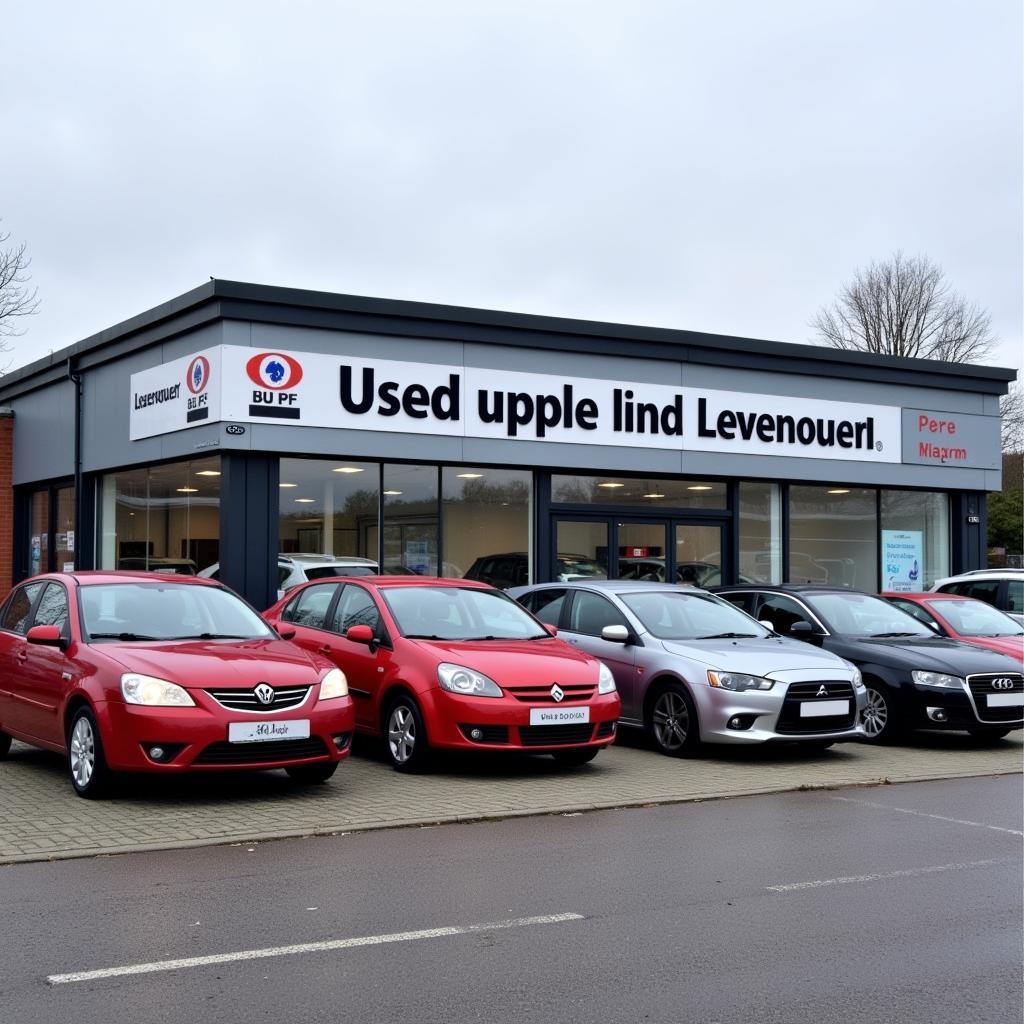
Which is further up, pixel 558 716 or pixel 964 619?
pixel 964 619

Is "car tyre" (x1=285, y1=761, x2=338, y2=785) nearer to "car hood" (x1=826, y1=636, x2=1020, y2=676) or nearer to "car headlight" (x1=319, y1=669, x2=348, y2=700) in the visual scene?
"car headlight" (x1=319, y1=669, x2=348, y2=700)

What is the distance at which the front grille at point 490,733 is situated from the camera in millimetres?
10680

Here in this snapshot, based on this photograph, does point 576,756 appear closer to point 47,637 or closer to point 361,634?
point 361,634

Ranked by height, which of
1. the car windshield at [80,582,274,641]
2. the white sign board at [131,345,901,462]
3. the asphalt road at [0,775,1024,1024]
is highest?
the white sign board at [131,345,901,462]

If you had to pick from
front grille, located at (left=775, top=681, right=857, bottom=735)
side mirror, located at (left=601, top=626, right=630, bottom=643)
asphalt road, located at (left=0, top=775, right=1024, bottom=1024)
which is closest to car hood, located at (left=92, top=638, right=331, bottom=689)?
asphalt road, located at (left=0, top=775, right=1024, bottom=1024)

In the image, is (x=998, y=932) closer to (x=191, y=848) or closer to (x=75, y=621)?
(x=191, y=848)

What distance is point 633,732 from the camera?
14.1 meters

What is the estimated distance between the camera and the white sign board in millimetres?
17875

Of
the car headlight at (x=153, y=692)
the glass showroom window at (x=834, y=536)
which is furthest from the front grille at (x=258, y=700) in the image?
the glass showroom window at (x=834, y=536)

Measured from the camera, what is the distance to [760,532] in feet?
76.7

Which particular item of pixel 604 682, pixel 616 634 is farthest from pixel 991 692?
pixel 604 682

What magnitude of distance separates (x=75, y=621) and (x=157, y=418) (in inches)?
371

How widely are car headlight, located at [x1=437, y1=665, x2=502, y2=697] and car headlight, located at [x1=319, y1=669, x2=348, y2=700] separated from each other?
0.97 meters

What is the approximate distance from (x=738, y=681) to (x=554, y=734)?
205 cm
